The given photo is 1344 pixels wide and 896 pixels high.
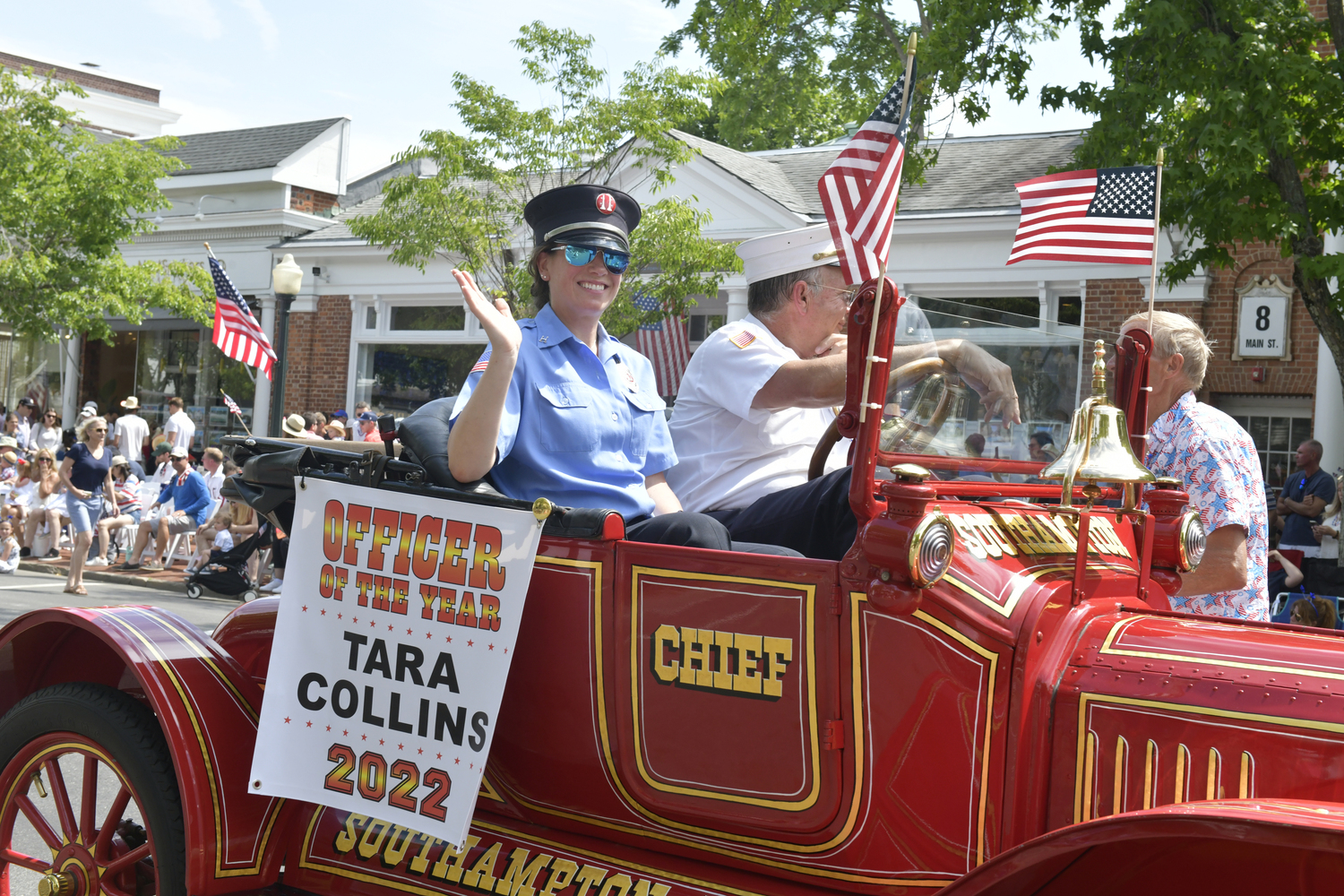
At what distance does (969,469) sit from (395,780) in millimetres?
1368

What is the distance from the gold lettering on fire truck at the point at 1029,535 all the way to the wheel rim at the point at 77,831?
1989 millimetres

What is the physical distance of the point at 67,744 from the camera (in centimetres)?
280

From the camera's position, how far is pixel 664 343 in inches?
515

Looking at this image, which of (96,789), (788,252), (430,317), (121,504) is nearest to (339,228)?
(430,317)

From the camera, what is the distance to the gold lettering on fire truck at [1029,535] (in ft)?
6.90

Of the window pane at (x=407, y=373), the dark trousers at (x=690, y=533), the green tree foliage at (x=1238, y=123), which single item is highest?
the green tree foliage at (x=1238, y=123)

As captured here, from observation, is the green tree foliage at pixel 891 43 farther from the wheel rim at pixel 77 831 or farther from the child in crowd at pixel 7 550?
the child in crowd at pixel 7 550

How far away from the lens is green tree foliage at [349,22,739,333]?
497 inches

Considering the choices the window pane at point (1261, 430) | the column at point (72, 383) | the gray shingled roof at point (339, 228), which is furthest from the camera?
the column at point (72, 383)

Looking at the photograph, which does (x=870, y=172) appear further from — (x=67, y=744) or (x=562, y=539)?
(x=67, y=744)

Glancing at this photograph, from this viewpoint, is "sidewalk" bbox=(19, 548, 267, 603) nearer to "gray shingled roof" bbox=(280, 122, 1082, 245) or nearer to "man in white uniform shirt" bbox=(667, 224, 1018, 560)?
"gray shingled roof" bbox=(280, 122, 1082, 245)

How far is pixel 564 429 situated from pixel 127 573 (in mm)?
11924

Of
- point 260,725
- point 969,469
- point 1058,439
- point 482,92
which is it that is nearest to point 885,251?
point 969,469

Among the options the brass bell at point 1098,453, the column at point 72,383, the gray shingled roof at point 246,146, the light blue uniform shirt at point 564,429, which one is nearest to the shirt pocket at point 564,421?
the light blue uniform shirt at point 564,429
